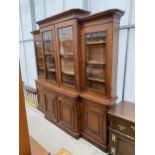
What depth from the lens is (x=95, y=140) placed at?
260 centimetres

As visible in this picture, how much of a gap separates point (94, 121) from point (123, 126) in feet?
1.97

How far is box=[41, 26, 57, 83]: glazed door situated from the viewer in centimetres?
303

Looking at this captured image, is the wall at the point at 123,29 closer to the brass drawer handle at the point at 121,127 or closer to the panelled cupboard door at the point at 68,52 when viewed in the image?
the brass drawer handle at the point at 121,127

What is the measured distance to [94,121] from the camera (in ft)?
8.32

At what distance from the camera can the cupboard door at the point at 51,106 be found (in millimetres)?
3273

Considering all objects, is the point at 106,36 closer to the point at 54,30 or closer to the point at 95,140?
the point at 54,30

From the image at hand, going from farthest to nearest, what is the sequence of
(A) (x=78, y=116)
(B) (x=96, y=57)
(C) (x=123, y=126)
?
1. (A) (x=78, y=116)
2. (B) (x=96, y=57)
3. (C) (x=123, y=126)

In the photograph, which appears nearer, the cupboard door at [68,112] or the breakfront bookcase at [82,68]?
the breakfront bookcase at [82,68]

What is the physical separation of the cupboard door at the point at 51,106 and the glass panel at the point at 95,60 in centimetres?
104

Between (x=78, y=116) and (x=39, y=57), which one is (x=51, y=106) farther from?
(x=39, y=57)

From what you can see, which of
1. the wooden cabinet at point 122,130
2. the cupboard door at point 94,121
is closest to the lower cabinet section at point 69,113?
the cupboard door at point 94,121

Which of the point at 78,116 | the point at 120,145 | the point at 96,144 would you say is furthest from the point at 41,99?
the point at 120,145

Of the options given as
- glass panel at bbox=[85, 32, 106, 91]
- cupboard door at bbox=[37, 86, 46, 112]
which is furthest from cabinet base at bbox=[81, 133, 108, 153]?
cupboard door at bbox=[37, 86, 46, 112]
